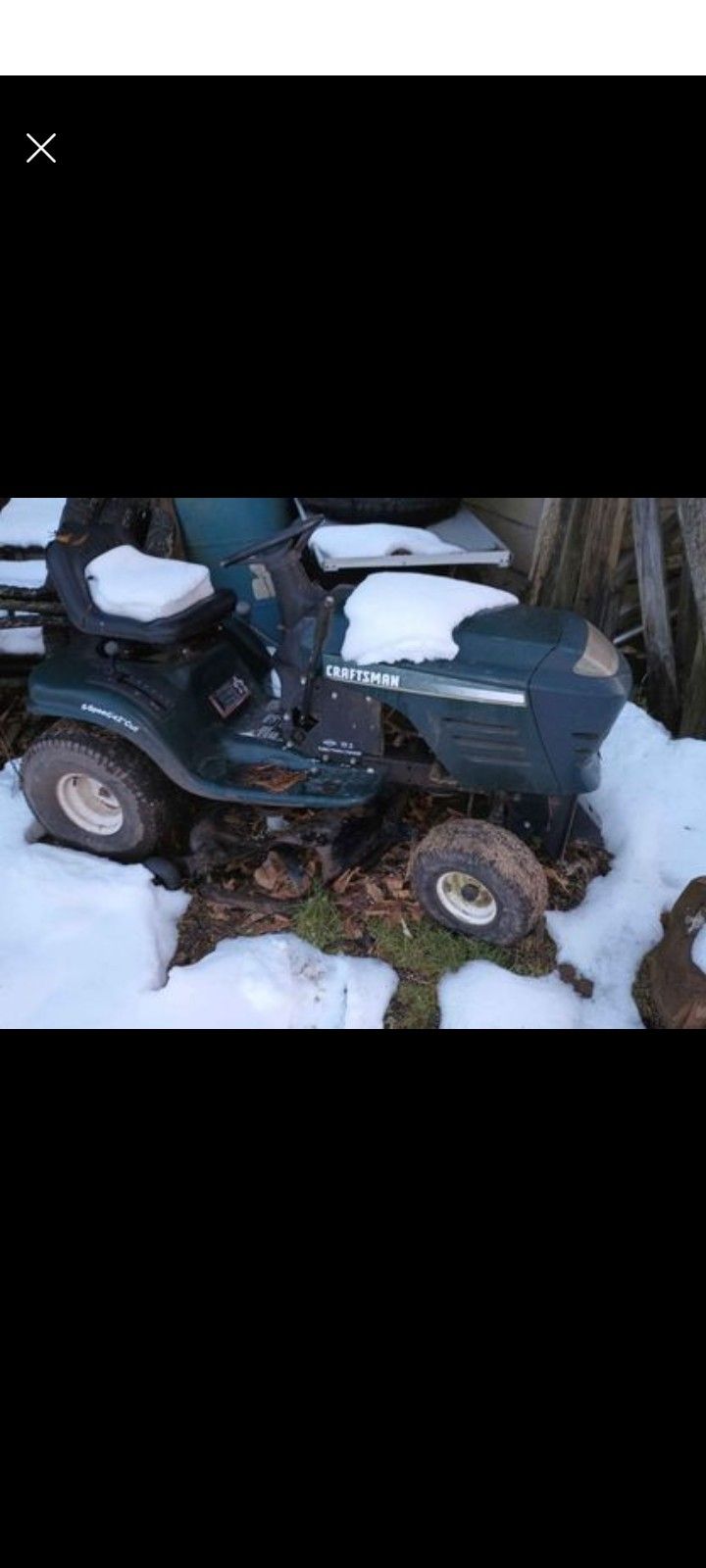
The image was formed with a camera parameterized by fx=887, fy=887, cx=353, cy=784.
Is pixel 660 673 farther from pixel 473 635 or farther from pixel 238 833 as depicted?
pixel 238 833

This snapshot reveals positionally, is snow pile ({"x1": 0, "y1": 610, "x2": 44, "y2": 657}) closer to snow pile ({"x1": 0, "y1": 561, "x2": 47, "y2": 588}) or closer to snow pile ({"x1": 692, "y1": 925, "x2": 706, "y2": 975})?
snow pile ({"x1": 0, "y1": 561, "x2": 47, "y2": 588})

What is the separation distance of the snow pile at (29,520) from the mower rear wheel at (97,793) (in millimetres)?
1459

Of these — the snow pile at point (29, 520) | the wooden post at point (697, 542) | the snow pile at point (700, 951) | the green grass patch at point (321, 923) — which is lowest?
the green grass patch at point (321, 923)

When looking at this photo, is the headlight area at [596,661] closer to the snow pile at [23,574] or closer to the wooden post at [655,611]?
the wooden post at [655,611]

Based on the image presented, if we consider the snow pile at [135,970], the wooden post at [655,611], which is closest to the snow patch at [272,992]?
the snow pile at [135,970]

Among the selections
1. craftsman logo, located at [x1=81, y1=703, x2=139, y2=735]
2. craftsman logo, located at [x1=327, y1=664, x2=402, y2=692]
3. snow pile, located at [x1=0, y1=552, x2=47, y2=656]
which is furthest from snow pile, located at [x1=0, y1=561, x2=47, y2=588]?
craftsman logo, located at [x1=327, y1=664, x2=402, y2=692]

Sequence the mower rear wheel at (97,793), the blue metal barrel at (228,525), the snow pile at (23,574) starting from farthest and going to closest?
the blue metal barrel at (228,525) → the snow pile at (23,574) → the mower rear wheel at (97,793)

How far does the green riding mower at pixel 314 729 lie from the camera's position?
2807 mm

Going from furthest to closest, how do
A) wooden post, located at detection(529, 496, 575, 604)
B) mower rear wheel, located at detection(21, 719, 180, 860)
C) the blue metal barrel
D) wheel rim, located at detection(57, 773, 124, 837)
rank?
the blue metal barrel, wooden post, located at detection(529, 496, 575, 604), wheel rim, located at detection(57, 773, 124, 837), mower rear wheel, located at detection(21, 719, 180, 860)

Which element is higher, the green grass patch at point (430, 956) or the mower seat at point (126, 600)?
the mower seat at point (126, 600)

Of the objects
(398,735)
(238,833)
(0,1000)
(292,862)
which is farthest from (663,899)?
(0,1000)

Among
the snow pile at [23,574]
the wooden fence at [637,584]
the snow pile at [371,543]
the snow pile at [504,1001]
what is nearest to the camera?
the snow pile at [504,1001]

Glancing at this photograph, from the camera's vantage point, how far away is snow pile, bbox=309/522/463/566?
177 inches

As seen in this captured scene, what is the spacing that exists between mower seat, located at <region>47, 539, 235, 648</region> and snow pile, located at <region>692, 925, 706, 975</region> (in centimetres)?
194
